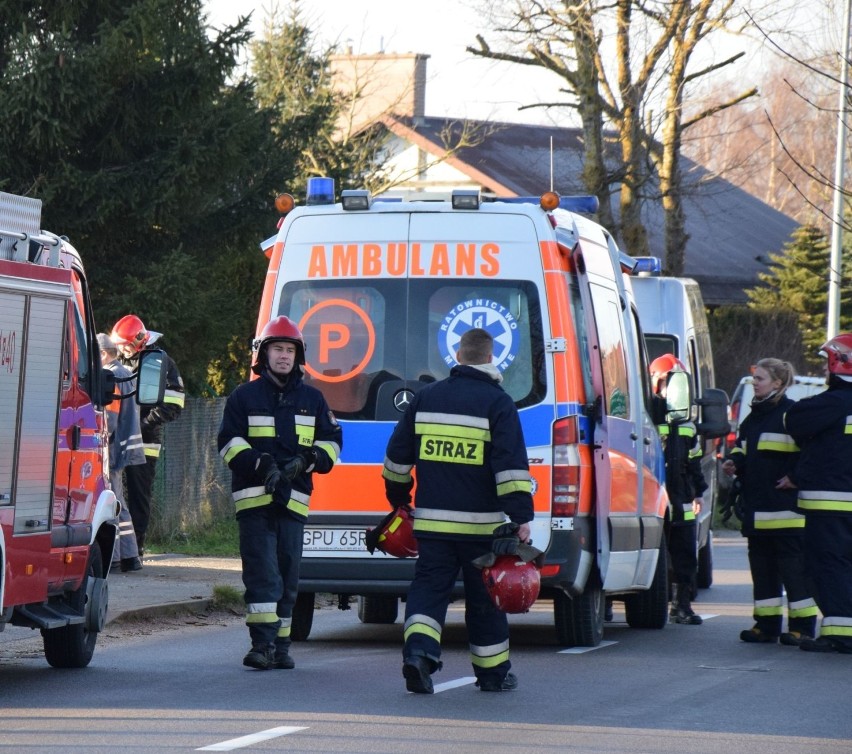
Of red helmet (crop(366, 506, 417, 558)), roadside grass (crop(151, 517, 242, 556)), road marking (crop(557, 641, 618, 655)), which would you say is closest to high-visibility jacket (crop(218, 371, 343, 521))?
red helmet (crop(366, 506, 417, 558))

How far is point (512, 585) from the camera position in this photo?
855cm

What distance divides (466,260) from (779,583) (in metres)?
3.36

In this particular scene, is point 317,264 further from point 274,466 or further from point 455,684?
point 455,684

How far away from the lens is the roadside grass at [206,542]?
56.6 ft

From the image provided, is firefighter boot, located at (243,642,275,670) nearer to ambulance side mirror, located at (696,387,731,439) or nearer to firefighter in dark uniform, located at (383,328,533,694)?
firefighter in dark uniform, located at (383,328,533,694)

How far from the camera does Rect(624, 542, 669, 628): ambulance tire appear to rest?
12.7m

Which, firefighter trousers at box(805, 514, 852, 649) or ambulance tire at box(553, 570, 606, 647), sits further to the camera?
firefighter trousers at box(805, 514, 852, 649)

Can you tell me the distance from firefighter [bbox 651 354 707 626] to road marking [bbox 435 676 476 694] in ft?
13.5

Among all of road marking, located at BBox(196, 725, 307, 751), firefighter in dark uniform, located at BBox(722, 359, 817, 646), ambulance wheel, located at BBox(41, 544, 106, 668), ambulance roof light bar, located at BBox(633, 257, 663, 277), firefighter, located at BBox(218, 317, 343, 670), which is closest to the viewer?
road marking, located at BBox(196, 725, 307, 751)

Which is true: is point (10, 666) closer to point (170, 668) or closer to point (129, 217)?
point (170, 668)

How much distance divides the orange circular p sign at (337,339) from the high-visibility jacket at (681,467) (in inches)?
137

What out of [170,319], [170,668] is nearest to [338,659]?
[170,668]

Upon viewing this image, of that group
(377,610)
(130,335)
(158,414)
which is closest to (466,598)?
(377,610)

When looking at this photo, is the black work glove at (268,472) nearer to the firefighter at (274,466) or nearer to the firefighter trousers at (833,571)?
the firefighter at (274,466)
